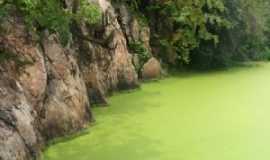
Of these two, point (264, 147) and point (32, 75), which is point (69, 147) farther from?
point (264, 147)

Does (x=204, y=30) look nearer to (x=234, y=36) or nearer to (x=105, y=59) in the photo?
(x=234, y=36)

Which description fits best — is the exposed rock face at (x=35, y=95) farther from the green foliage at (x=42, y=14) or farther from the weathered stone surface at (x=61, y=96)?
the green foliage at (x=42, y=14)

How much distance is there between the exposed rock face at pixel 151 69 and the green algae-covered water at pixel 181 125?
19.1 inches

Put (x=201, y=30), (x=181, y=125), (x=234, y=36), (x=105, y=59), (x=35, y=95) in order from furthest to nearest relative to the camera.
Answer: (x=234, y=36) < (x=201, y=30) < (x=105, y=59) < (x=181, y=125) < (x=35, y=95)

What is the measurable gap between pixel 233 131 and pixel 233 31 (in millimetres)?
5414

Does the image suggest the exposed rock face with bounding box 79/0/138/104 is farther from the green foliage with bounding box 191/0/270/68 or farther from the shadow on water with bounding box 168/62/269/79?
the green foliage with bounding box 191/0/270/68

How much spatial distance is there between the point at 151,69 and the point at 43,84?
4478 mm

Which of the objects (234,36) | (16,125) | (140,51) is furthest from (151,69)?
(16,125)

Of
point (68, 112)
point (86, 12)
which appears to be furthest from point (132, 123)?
point (86, 12)

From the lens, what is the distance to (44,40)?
622 centimetres

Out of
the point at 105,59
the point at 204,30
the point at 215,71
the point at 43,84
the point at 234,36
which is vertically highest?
the point at 204,30

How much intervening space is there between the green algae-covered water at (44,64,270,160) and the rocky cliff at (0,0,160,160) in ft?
0.87

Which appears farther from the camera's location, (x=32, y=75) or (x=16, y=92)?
(x=32, y=75)

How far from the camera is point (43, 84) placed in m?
5.84
